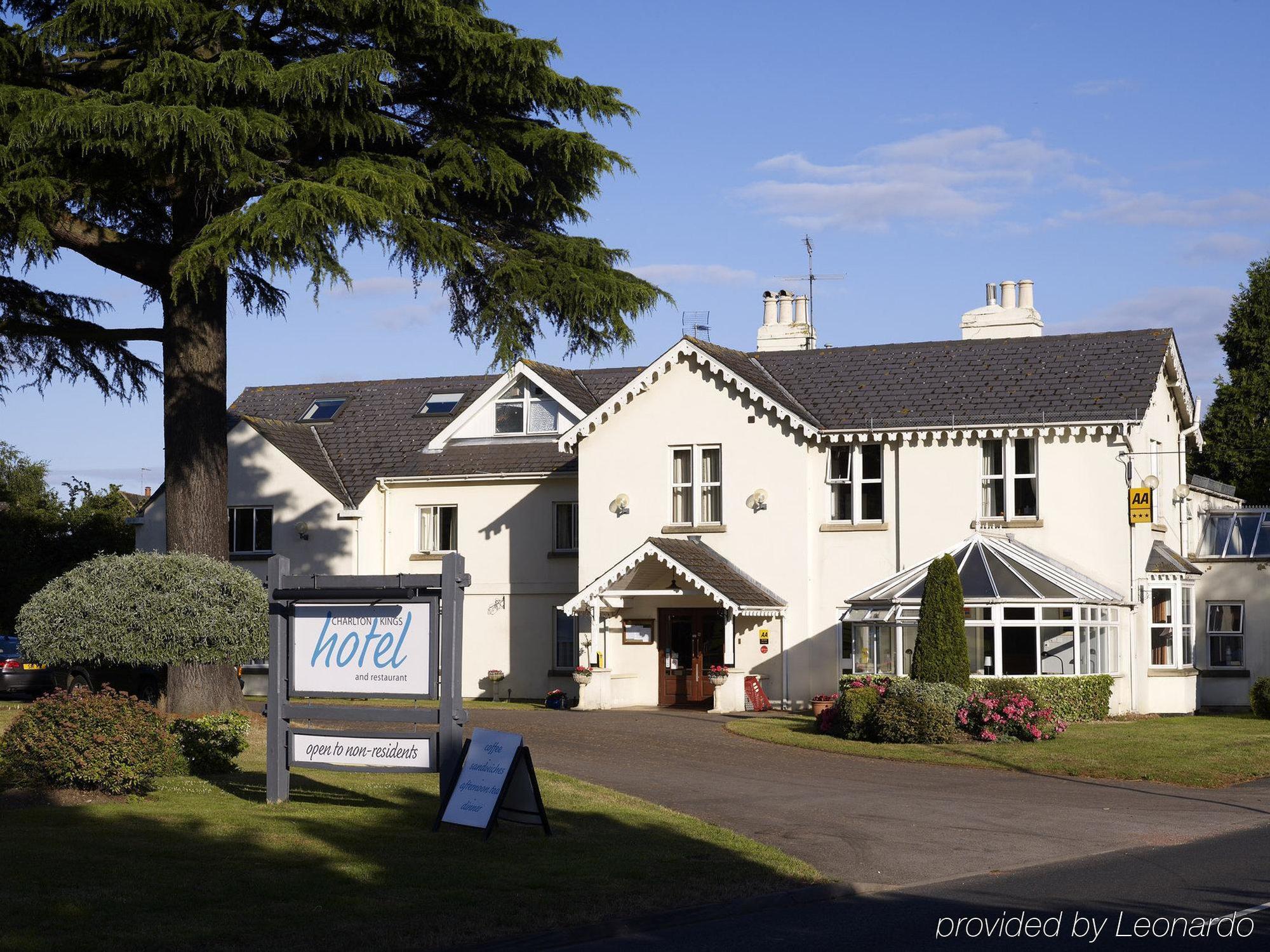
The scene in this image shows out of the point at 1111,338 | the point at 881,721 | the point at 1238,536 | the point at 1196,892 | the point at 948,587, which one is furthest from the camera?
the point at 1238,536

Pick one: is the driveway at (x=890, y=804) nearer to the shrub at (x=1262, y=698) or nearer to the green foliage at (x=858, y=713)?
the green foliage at (x=858, y=713)

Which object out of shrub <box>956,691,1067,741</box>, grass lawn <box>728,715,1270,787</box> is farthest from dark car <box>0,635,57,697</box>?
shrub <box>956,691,1067,741</box>

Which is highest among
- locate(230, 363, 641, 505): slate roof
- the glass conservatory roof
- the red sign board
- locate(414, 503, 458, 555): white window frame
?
locate(230, 363, 641, 505): slate roof

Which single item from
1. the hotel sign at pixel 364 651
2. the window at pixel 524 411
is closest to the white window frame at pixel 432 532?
the window at pixel 524 411

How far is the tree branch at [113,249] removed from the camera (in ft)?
72.5

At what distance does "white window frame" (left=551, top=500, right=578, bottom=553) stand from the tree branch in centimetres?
1469

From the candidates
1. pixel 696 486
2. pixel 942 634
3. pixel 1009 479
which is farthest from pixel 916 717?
pixel 696 486

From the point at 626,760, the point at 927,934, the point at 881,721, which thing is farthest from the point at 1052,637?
the point at 927,934

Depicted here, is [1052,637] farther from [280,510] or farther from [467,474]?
[280,510]

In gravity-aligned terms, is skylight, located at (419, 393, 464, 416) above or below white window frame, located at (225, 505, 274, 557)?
above

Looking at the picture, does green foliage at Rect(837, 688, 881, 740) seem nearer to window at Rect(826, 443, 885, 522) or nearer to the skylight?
window at Rect(826, 443, 885, 522)

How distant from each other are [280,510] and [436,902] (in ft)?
94.5

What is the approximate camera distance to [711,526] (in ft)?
107

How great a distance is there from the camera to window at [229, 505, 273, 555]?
124 feet
